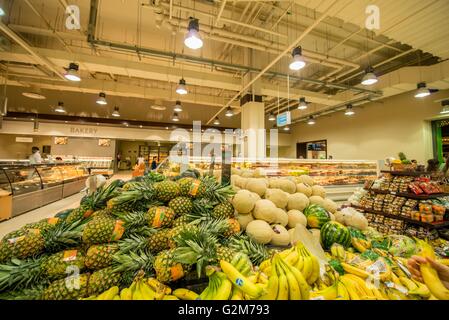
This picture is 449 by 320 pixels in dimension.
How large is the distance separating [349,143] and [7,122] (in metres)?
21.0

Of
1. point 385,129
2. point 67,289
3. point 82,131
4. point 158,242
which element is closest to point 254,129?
point 385,129

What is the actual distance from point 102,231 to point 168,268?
0.47 metres

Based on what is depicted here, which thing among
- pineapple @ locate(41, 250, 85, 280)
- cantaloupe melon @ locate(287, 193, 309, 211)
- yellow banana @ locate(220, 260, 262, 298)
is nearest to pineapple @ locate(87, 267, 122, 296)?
pineapple @ locate(41, 250, 85, 280)

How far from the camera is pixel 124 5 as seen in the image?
452 centimetres

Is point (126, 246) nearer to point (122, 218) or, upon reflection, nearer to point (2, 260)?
point (122, 218)

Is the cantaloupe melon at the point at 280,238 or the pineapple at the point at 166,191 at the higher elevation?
the pineapple at the point at 166,191

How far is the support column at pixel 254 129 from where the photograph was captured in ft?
25.4

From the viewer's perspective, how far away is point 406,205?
3.70 meters

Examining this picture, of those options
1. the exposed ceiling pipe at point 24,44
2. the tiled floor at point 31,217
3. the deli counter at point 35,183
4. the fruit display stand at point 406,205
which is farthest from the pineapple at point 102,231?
the exposed ceiling pipe at point 24,44

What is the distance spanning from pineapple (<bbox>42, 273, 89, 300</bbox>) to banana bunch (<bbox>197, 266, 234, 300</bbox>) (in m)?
→ 0.60

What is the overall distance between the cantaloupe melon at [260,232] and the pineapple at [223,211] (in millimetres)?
176

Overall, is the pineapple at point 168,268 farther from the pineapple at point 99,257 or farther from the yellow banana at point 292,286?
the yellow banana at point 292,286

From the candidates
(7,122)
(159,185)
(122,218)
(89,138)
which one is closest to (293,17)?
(159,185)

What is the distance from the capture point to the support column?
7742 mm
